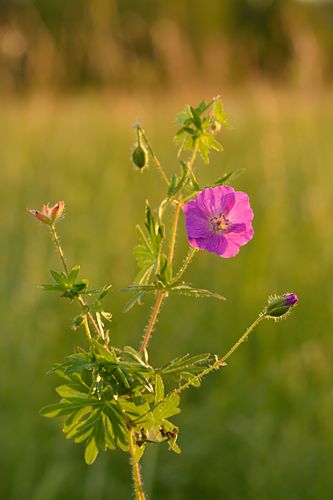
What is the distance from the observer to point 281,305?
800mm

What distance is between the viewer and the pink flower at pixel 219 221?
0.73 metres

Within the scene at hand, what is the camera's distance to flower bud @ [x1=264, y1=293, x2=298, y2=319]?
31.0 inches

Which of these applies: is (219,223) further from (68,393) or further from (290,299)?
(68,393)

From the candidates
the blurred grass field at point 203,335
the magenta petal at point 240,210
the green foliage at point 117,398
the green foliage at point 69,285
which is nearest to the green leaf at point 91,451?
the green foliage at point 117,398

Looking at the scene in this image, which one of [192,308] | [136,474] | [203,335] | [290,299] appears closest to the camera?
[136,474]

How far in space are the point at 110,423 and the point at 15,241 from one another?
326 cm

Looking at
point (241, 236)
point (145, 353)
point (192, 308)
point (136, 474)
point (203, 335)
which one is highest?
point (192, 308)

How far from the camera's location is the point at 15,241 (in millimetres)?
3916

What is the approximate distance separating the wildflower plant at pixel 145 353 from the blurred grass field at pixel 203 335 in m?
1.62

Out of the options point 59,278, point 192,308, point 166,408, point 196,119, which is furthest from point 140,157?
point 192,308

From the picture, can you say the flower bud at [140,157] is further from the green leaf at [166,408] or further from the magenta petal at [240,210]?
the green leaf at [166,408]

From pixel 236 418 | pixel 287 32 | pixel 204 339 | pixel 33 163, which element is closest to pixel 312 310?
pixel 204 339

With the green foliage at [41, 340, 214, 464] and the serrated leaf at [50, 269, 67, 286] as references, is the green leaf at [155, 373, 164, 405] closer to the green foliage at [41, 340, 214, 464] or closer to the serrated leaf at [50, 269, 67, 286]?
the green foliage at [41, 340, 214, 464]

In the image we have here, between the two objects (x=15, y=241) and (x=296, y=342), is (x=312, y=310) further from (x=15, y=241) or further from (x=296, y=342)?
(x=15, y=241)
